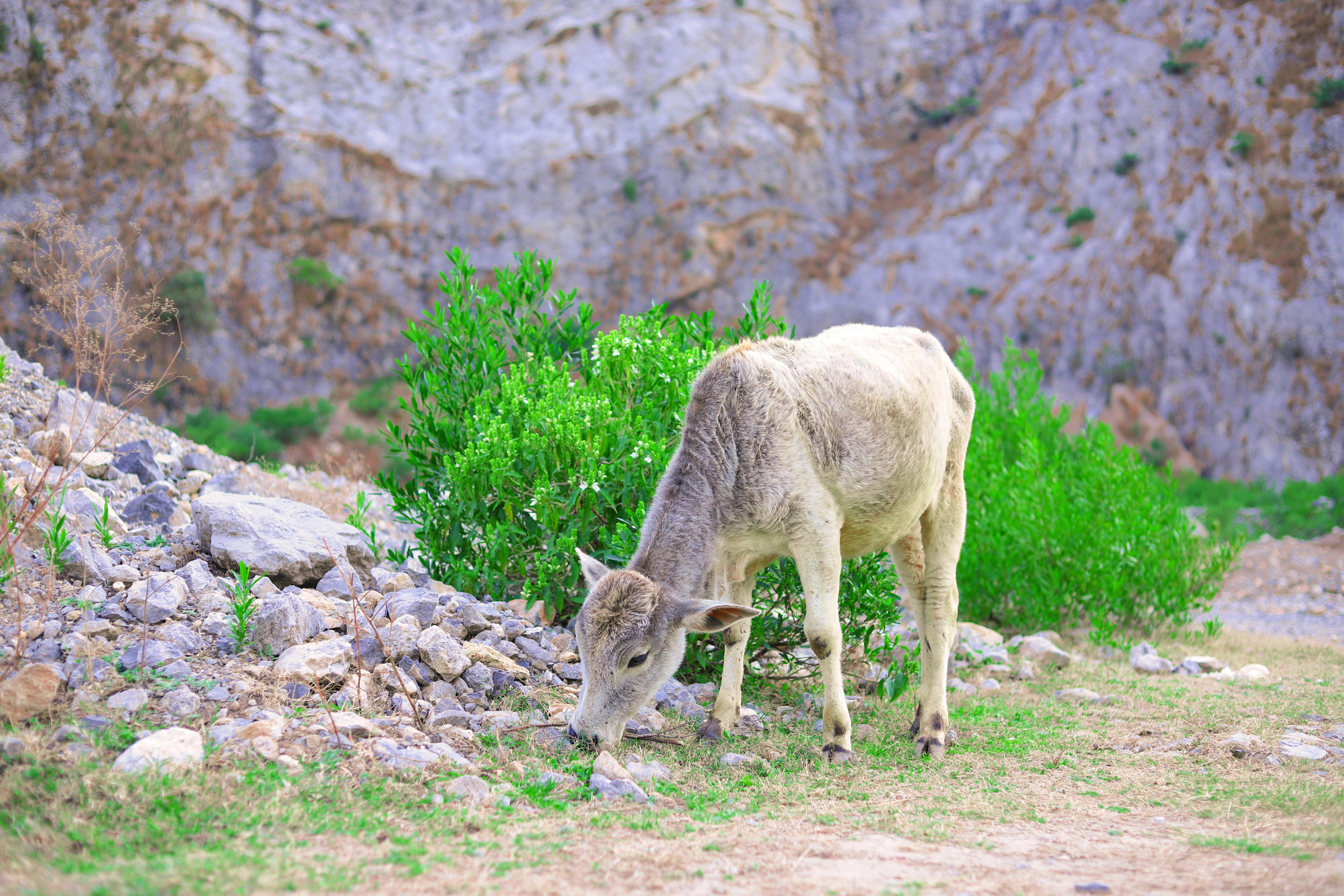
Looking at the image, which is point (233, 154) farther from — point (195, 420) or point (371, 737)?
point (371, 737)

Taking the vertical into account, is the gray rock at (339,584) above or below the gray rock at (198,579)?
below

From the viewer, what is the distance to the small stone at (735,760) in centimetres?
500

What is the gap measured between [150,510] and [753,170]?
116 feet

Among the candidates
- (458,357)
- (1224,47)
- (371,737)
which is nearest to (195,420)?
(458,357)

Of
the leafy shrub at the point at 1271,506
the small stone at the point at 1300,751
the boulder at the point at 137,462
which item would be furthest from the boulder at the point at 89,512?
the leafy shrub at the point at 1271,506

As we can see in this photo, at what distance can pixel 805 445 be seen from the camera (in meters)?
5.23

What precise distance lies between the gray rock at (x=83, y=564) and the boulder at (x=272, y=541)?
0.66 metres

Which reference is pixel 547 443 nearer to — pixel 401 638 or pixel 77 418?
pixel 401 638

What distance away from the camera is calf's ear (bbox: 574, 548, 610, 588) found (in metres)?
5.16

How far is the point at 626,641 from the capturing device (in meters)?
4.75

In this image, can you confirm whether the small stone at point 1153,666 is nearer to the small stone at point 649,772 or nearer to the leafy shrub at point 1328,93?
the small stone at point 649,772

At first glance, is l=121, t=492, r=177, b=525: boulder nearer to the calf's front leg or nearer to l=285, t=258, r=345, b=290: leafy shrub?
the calf's front leg

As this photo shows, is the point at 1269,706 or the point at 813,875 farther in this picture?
the point at 1269,706

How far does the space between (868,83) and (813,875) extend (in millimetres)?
44684
